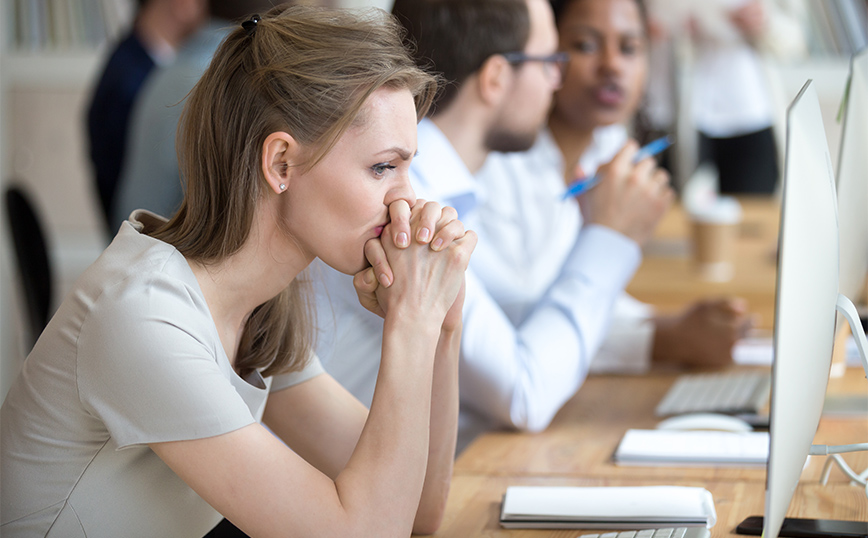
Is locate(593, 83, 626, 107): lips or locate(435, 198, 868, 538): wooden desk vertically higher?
locate(593, 83, 626, 107): lips

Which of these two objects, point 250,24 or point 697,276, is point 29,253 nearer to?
point 250,24

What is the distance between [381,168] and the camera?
81cm

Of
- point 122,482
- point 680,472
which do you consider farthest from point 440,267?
point 680,472

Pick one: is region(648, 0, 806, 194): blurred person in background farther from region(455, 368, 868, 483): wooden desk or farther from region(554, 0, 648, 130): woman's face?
region(455, 368, 868, 483): wooden desk

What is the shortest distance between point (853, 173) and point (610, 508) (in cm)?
52

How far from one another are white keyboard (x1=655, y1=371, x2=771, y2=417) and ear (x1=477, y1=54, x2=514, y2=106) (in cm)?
59

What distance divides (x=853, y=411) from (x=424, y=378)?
861mm

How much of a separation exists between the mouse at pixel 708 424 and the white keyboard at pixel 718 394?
6 cm

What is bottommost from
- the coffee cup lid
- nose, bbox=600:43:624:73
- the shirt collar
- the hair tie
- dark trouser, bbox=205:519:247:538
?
the coffee cup lid

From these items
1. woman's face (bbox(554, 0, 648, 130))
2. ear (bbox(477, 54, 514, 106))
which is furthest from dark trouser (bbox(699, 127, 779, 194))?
ear (bbox(477, 54, 514, 106))

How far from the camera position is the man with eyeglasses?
1263 millimetres

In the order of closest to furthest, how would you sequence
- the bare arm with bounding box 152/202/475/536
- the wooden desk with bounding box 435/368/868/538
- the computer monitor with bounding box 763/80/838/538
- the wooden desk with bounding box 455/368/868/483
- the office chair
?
the computer monitor with bounding box 763/80/838/538 → the bare arm with bounding box 152/202/475/536 → the wooden desk with bounding box 435/368/868/538 → the wooden desk with bounding box 455/368/868/483 → the office chair

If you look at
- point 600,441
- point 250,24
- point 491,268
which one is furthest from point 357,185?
point 491,268

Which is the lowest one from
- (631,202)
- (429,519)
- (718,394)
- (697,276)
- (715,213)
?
(697,276)
